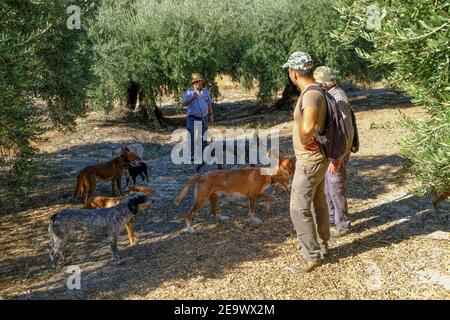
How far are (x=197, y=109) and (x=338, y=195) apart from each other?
4.78 m

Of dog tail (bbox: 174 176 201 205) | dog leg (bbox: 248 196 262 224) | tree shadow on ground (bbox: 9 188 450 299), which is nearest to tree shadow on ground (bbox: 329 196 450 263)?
tree shadow on ground (bbox: 9 188 450 299)

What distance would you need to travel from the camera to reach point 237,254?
6.07 metres

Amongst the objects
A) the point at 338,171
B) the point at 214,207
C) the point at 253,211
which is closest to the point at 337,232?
the point at 338,171

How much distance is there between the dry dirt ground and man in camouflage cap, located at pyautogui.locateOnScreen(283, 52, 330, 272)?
1.31ft

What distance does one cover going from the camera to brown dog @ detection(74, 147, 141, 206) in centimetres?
830

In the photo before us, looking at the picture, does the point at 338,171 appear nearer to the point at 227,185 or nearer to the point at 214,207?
the point at 227,185

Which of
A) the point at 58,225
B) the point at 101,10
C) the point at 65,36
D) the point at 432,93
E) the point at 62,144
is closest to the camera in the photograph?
the point at 432,93

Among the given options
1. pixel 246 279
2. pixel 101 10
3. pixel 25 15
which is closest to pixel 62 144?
pixel 101 10

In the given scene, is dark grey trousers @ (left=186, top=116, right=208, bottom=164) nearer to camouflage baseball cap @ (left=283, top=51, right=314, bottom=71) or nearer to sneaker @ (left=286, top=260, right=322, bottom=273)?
sneaker @ (left=286, top=260, right=322, bottom=273)

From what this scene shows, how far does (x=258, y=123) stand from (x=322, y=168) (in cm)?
1314

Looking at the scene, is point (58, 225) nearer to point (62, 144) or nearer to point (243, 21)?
point (62, 144)

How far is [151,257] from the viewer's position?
6.23 m

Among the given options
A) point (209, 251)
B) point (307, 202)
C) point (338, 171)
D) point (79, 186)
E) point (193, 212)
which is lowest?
point (209, 251)

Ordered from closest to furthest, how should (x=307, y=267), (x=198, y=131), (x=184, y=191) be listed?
(x=307, y=267)
(x=184, y=191)
(x=198, y=131)
